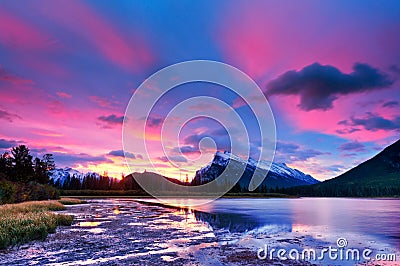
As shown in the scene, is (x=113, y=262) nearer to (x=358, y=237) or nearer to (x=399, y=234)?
(x=358, y=237)

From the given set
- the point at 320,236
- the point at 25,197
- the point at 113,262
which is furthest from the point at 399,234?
the point at 25,197

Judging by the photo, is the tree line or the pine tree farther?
the pine tree

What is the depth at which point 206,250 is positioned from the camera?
18.0 meters

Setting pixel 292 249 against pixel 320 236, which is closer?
pixel 292 249

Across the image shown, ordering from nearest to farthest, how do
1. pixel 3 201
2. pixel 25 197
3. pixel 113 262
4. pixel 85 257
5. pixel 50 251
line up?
pixel 113 262
pixel 85 257
pixel 50 251
pixel 3 201
pixel 25 197

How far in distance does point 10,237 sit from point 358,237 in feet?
78.6

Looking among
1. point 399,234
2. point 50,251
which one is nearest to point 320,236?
point 399,234

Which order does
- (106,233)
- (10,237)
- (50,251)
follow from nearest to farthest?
(50,251) < (10,237) < (106,233)

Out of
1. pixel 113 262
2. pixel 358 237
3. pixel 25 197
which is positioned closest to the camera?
pixel 113 262

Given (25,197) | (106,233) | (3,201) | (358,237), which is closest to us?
(358,237)

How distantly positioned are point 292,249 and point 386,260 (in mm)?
4850

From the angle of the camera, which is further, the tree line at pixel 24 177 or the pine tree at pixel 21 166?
the pine tree at pixel 21 166

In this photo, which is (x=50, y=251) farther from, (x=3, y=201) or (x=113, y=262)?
(x=3, y=201)

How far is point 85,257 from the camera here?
638 inches
